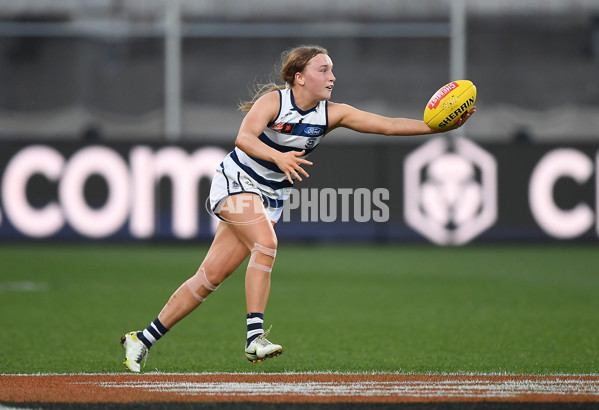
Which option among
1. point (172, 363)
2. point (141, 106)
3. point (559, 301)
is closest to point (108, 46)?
point (141, 106)

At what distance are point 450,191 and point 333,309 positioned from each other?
7.43 metres

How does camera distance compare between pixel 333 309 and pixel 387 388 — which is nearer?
pixel 387 388

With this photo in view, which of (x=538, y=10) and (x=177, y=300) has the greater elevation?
(x=538, y=10)

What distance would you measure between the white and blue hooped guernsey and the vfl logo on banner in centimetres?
1167

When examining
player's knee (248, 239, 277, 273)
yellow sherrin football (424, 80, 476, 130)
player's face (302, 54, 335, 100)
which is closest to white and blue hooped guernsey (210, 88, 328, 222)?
player's face (302, 54, 335, 100)

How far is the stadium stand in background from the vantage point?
2670 cm

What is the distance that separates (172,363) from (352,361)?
135 cm

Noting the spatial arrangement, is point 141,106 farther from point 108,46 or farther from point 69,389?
point 69,389

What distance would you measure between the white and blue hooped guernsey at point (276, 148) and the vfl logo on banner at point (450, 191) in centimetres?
1167

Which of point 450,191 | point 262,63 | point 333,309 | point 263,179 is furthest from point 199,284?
point 262,63

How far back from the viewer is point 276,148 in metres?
7.31

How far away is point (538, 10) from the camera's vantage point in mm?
29016

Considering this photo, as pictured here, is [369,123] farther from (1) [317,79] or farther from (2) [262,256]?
(2) [262,256]

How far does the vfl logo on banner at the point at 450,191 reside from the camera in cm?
1881
